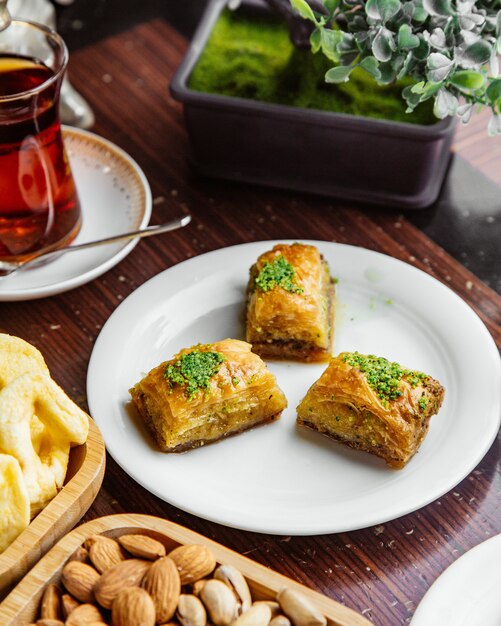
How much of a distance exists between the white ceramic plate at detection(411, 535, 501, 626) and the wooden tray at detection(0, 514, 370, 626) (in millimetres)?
155

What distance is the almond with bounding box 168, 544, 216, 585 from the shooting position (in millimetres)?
996

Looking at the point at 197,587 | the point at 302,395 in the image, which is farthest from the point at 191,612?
the point at 302,395

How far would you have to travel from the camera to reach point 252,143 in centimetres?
166

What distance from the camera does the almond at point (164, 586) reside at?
0.97 m

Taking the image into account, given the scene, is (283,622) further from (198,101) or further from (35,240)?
(198,101)

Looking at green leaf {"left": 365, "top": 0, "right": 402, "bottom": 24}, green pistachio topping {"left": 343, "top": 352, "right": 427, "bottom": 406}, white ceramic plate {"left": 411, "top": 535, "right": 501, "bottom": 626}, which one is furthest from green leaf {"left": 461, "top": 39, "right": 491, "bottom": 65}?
white ceramic plate {"left": 411, "top": 535, "right": 501, "bottom": 626}

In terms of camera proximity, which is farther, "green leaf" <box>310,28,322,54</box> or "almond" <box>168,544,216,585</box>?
"green leaf" <box>310,28,322,54</box>

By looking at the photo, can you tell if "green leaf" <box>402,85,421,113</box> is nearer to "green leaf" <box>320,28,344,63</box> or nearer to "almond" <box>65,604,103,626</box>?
"green leaf" <box>320,28,344,63</box>

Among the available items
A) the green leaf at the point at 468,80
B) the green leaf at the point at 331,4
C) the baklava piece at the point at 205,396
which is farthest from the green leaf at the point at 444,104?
the baklava piece at the point at 205,396

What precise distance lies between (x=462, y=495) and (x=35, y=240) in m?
0.85

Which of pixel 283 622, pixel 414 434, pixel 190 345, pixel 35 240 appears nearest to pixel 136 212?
pixel 35 240

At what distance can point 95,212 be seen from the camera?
65.2 inches

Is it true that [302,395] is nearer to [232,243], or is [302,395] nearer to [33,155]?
[232,243]

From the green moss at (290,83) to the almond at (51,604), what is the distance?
3.29 feet
